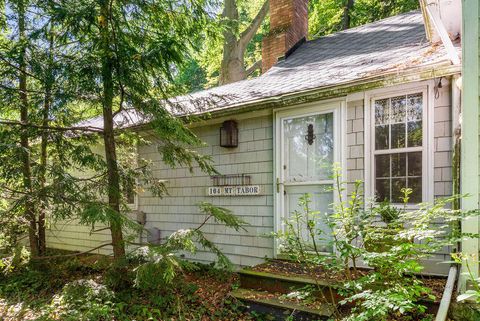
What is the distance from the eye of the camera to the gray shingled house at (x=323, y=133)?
3.90 meters

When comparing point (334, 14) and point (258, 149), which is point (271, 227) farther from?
point (334, 14)

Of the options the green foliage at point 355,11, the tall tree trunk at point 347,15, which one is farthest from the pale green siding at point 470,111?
the tall tree trunk at point 347,15

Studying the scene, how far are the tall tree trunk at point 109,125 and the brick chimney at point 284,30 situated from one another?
4.63 meters

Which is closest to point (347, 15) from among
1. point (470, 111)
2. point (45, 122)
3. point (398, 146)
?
point (398, 146)

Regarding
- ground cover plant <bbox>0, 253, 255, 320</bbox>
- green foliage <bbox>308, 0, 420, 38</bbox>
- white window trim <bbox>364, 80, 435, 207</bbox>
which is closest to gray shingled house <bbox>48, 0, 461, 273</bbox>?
white window trim <bbox>364, 80, 435, 207</bbox>

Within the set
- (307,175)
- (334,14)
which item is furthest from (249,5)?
(307,175)

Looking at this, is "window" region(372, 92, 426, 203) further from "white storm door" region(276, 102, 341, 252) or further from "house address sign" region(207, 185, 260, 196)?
"house address sign" region(207, 185, 260, 196)

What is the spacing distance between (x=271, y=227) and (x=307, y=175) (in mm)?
977

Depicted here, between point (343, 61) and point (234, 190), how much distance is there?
9.31 feet

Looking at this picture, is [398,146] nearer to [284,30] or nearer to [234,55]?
[284,30]

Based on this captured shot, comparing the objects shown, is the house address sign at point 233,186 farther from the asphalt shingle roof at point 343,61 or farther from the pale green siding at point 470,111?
the pale green siding at point 470,111

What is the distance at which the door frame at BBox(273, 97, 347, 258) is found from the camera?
4488mm

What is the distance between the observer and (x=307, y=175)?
486 cm

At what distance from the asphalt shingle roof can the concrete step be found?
2.68 meters
